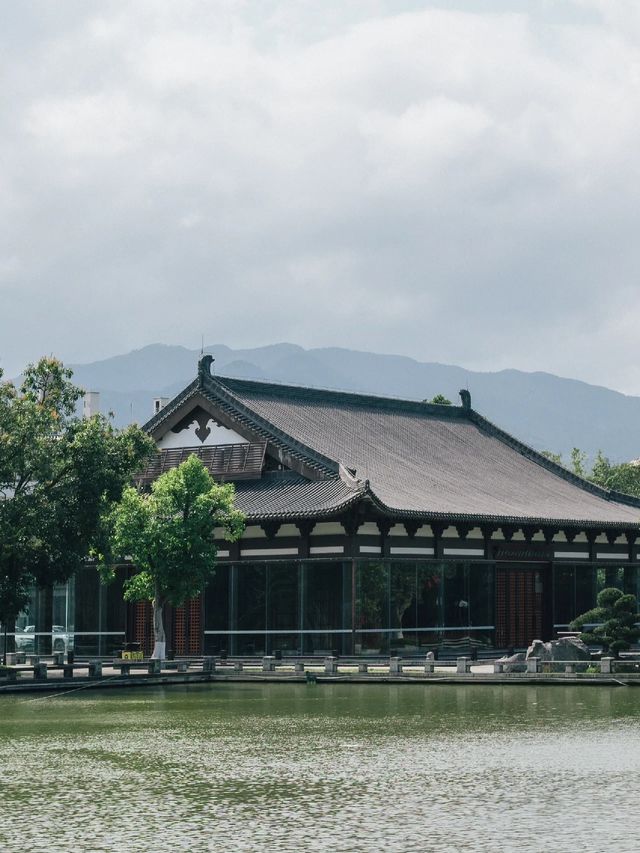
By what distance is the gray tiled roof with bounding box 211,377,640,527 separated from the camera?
178 feet

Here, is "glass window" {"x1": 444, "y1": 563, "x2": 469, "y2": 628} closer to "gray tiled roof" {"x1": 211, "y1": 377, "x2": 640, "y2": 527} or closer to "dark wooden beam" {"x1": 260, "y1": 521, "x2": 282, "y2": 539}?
"gray tiled roof" {"x1": 211, "y1": 377, "x2": 640, "y2": 527}

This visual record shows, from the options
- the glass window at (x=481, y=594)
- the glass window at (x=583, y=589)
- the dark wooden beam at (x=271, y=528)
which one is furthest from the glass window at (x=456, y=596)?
the glass window at (x=583, y=589)

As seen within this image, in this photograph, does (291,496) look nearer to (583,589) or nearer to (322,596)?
(322,596)

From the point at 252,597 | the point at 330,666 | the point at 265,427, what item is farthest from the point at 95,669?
the point at 265,427

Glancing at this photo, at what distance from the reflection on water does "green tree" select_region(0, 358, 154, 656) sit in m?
6.54

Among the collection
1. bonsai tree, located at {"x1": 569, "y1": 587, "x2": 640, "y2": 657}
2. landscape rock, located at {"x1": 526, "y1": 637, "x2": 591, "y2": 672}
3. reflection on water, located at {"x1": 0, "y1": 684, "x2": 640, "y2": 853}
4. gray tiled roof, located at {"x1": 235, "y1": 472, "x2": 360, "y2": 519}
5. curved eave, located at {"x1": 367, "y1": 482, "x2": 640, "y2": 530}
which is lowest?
reflection on water, located at {"x1": 0, "y1": 684, "x2": 640, "y2": 853}

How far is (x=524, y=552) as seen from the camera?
5791 cm

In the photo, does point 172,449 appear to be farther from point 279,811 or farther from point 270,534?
point 279,811

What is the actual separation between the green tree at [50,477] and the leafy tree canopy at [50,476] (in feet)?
0.08

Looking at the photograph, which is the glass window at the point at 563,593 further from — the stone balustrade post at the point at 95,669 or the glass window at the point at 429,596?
the stone balustrade post at the point at 95,669

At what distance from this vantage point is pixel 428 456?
60625 millimetres

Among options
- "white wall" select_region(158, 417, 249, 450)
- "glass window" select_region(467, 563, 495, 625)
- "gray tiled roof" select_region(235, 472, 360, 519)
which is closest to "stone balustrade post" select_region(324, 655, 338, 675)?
"gray tiled roof" select_region(235, 472, 360, 519)

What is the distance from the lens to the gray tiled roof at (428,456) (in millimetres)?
54250

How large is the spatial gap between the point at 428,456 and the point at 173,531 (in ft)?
53.0
